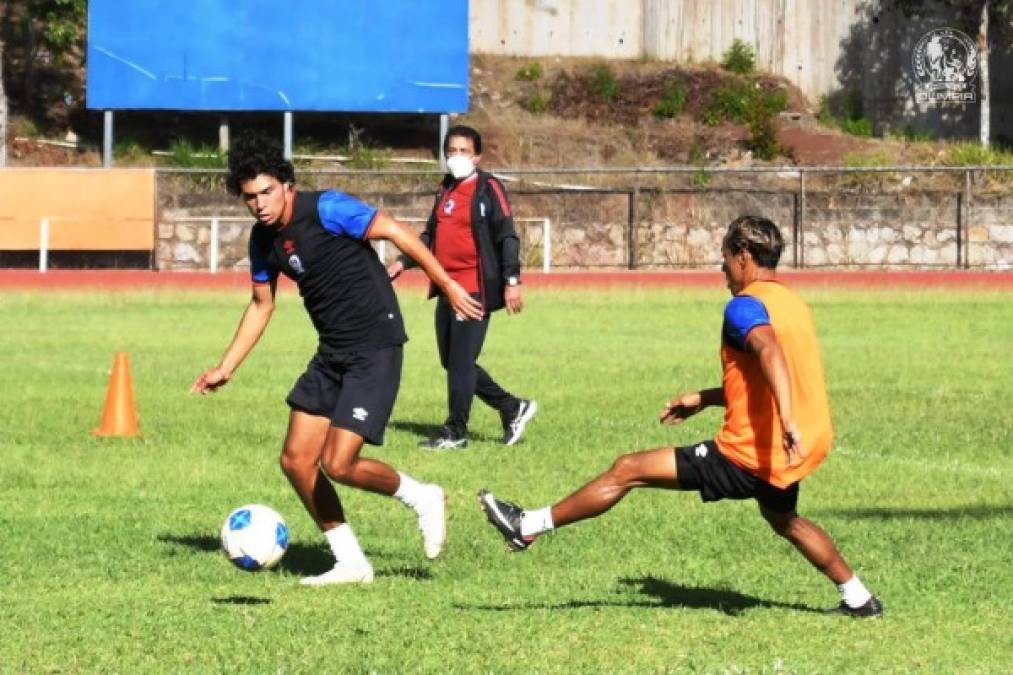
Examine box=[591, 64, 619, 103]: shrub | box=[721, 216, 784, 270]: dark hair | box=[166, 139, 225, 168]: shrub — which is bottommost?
box=[721, 216, 784, 270]: dark hair

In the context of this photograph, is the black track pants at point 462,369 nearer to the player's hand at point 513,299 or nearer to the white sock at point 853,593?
the player's hand at point 513,299

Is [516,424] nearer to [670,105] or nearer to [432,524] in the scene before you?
[432,524]

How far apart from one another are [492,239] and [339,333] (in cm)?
486

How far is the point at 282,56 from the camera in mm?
41406

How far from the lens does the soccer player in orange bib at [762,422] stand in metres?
7.25

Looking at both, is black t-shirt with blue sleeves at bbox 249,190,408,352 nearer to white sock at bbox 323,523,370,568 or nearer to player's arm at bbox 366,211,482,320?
player's arm at bbox 366,211,482,320

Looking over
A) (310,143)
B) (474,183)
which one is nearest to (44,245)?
(310,143)

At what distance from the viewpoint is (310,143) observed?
140 feet

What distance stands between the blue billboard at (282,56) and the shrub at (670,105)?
6947 millimetres

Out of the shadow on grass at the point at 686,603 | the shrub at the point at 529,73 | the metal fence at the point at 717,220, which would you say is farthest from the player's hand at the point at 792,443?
the shrub at the point at 529,73

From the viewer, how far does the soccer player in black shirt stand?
842cm

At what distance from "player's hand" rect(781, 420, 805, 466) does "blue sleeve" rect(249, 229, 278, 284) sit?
263 cm

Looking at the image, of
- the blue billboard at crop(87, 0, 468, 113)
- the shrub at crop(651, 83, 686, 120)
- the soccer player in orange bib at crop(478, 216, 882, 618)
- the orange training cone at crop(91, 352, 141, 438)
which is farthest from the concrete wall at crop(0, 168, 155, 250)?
the soccer player in orange bib at crop(478, 216, 882, 618)

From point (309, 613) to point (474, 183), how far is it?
5.95m
